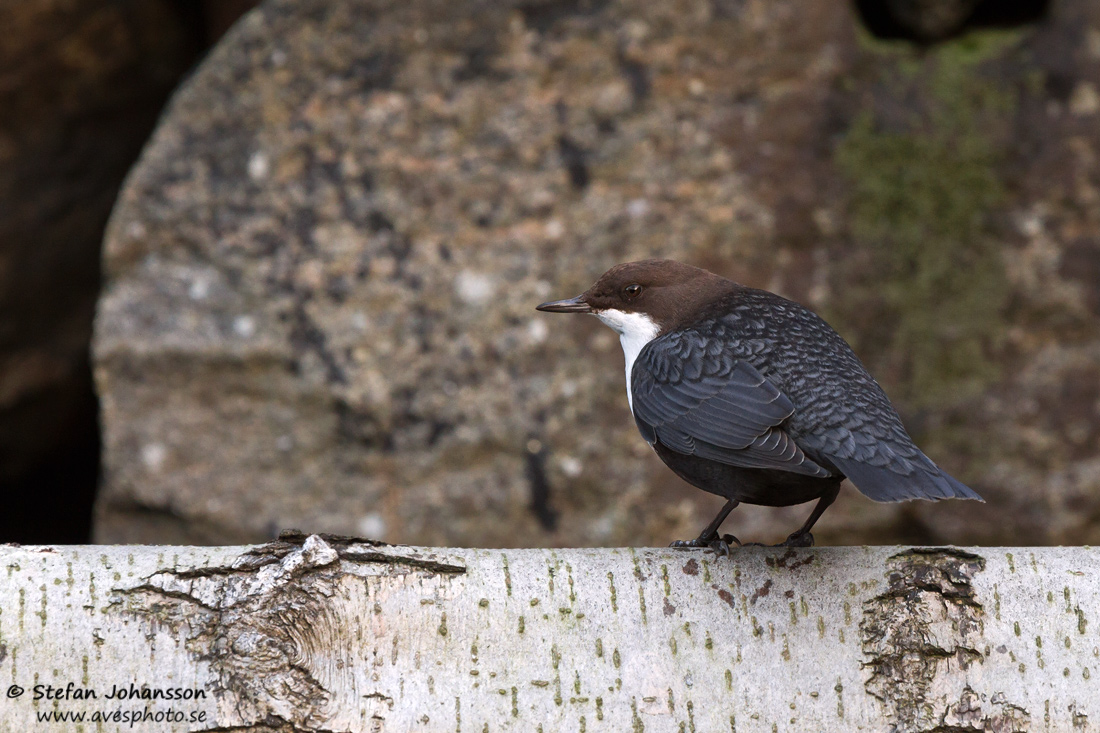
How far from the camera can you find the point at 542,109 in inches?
146

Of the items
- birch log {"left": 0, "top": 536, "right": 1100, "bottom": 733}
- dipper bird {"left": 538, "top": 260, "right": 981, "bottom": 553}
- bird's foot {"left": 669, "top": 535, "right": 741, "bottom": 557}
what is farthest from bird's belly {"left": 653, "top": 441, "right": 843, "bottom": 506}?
birch log {"left": 0, "top": 536, "right": 1100, "bottom": 733}

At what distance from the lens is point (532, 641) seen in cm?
159

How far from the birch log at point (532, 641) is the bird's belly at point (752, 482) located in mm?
329

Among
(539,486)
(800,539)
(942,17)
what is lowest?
(539,486)

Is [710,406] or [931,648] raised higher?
[710,406]

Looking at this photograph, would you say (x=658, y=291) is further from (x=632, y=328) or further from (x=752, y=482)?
(x=752, y=482)

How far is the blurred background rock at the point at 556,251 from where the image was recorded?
11.7 feet

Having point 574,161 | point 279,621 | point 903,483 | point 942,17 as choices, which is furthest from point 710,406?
point 942,17

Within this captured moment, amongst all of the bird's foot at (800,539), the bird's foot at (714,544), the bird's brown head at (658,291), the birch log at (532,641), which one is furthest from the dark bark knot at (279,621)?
the bird's brown head at (658,291)

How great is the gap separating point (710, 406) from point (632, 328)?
1.72 ft

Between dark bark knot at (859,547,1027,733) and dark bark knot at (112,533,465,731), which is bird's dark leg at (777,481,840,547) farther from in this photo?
dark bark knot at (112,533,465,731)

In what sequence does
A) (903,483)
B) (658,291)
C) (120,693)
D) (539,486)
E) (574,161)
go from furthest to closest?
(574,161)
(539,486)
(658,291)
(903,483)
(120,693)

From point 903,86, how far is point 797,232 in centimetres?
65

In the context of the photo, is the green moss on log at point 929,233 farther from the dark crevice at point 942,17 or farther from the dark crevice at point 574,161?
the dark crevice at point 574,161
